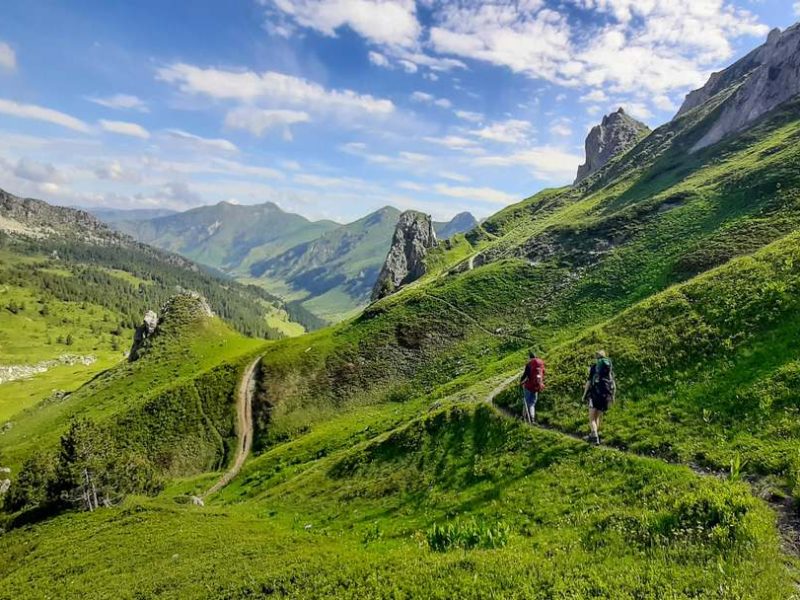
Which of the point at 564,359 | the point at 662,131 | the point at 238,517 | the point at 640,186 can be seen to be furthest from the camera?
the point at 662,131

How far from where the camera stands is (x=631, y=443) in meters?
22.8

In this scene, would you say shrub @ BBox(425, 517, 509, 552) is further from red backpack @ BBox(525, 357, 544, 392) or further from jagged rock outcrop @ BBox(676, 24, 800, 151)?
jagged rock outcrop @ BBox(676, 24, 800, 151)

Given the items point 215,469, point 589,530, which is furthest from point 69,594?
point 215,469

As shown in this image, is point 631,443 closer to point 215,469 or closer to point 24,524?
point 24,524

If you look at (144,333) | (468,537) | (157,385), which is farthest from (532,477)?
(144,333)

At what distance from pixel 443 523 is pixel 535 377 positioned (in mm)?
10000

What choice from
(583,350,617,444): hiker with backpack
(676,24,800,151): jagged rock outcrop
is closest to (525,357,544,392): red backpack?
(583,350,617,444): hiker with backpack

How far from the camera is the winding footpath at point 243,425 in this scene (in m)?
58.9

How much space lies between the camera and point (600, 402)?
2306cm

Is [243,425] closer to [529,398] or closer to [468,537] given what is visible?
[529,398]

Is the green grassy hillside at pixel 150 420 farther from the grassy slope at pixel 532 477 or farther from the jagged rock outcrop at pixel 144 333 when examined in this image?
the grassy slope at pixel 532 477

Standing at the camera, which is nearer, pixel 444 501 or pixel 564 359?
pixel 444 501

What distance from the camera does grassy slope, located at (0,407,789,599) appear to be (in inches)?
518

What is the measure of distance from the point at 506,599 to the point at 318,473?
29.5 meters
